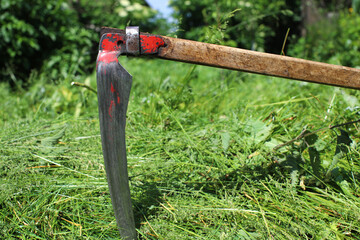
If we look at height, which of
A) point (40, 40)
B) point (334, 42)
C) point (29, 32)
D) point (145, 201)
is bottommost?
point (145, 201)

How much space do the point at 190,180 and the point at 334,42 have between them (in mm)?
4574

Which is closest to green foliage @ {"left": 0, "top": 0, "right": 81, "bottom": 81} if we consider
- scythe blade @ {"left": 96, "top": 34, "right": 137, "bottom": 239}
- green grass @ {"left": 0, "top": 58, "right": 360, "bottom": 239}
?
green grass @ {"left": 0, "top": 58, "right": 360, "bottom": 239}

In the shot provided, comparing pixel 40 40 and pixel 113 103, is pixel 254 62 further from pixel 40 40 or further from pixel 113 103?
pixel 40 40

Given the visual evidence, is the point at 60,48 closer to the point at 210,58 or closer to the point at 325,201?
the point at 210,58

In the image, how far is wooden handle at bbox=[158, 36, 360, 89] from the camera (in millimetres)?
1044

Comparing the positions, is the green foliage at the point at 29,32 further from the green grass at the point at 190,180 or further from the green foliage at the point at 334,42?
the green foliage at the point at 334,42

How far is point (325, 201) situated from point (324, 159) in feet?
1.18

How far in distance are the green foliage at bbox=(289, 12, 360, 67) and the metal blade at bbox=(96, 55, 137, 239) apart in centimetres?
396

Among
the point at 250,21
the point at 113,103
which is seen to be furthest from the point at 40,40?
the point at 113,103

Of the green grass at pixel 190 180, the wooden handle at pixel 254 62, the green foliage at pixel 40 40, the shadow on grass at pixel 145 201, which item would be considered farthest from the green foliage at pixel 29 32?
the wooden handle at pixel 254 62

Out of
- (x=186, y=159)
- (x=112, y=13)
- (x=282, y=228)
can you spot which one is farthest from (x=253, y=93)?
(x=112, y=13)

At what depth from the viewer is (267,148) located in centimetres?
153

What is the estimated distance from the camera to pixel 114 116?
3.26ft

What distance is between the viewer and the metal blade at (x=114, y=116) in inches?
38.1
